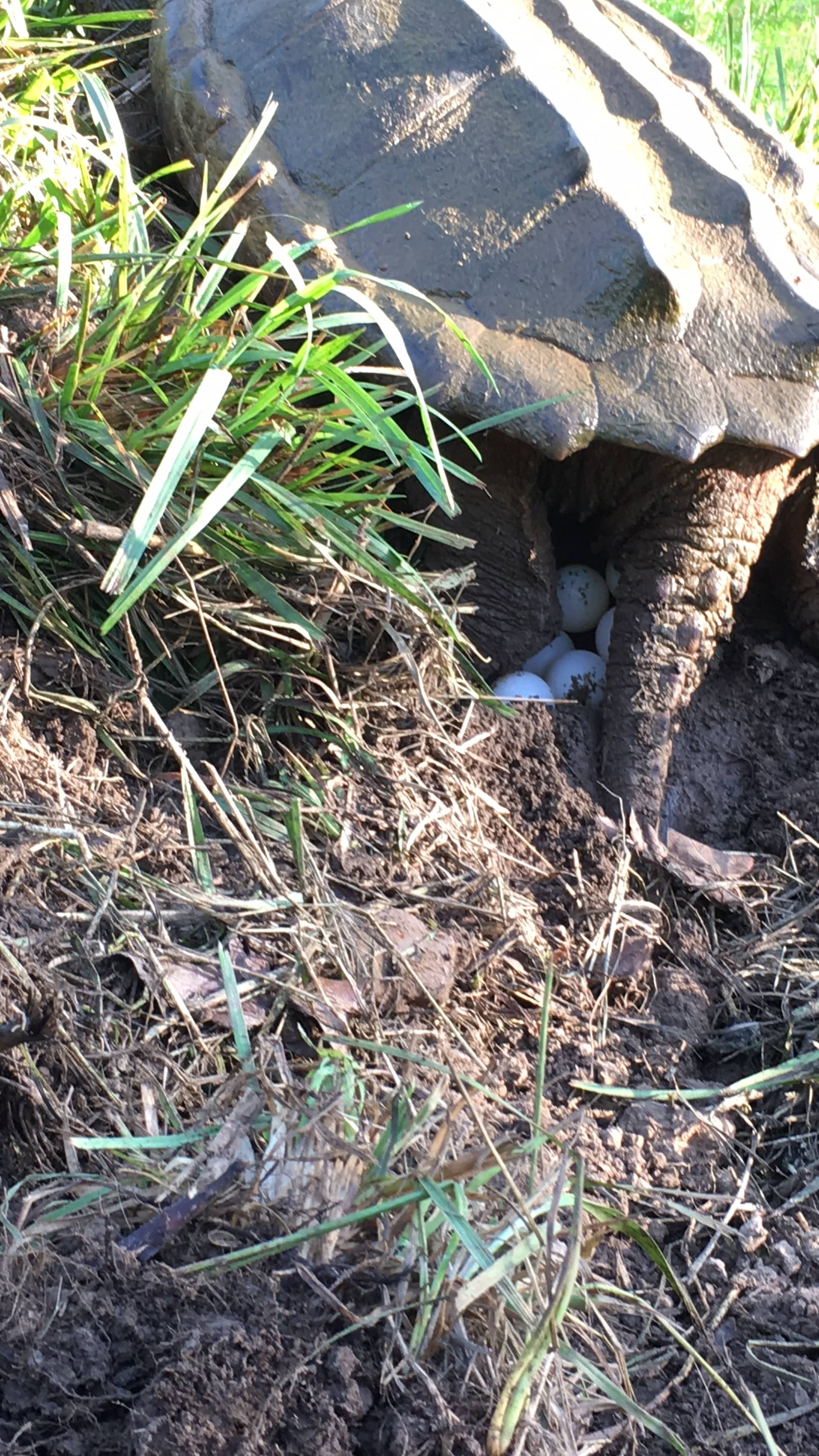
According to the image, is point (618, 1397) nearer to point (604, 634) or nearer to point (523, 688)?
point (523, 688)

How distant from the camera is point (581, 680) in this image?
2418mm

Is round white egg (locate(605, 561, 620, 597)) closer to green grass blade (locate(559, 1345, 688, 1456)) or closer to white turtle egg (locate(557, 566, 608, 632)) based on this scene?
white turtle egg (locate(557, 566, 608, 632))

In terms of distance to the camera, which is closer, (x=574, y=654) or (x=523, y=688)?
(x=523, y=688)

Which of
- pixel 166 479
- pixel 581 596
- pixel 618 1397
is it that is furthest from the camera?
pixel 581 596

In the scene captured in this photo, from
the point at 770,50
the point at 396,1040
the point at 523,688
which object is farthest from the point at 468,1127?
the point at 770,50

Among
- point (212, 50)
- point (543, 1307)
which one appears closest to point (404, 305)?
point (212, 50)

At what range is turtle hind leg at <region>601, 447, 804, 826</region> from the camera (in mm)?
2242

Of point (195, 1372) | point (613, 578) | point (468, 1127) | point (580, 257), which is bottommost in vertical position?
point (613, 578)

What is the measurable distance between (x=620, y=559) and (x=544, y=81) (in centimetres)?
101

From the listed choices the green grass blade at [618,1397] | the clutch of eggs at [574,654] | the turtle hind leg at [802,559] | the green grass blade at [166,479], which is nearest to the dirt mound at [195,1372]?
the green grass blade at [618,1397]

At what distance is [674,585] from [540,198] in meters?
0.81

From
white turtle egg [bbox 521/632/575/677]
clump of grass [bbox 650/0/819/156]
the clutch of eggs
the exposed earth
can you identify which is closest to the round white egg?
the clutch of eggs

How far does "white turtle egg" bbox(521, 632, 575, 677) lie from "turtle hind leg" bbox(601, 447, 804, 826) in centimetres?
18

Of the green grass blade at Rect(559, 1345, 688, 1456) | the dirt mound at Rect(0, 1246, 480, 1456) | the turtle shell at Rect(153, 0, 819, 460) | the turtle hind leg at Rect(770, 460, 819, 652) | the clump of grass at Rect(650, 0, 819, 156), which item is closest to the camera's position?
the dirt mound at Rect(0, 1246, 480, 1456)
